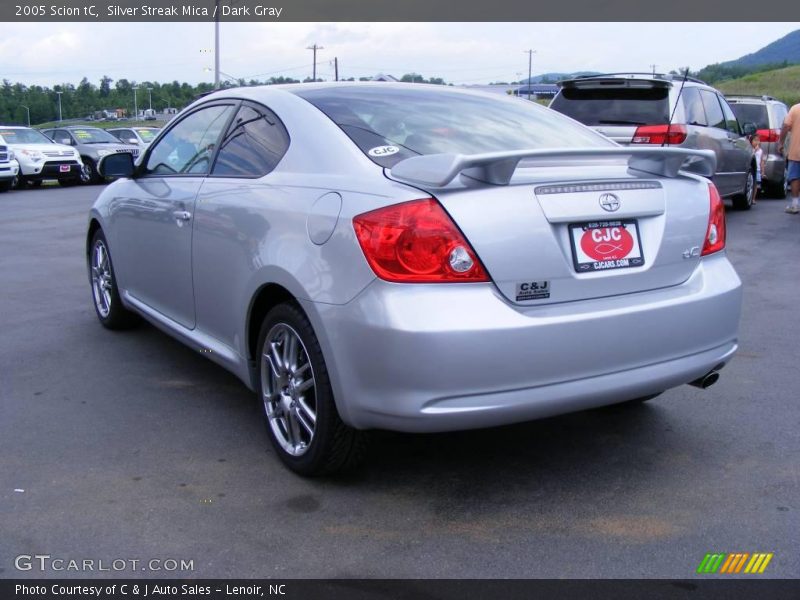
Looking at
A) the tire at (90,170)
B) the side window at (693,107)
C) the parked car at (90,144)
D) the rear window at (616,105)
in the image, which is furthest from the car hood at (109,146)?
the side window at (693,107)

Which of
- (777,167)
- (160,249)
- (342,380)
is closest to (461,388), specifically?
(342,380)

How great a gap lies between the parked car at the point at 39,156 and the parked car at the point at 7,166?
641mm

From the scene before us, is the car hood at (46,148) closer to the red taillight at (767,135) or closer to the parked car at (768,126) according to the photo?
the parked car at (768,126)

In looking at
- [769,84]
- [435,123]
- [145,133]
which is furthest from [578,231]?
[769,84]

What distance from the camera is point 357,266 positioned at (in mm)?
3076

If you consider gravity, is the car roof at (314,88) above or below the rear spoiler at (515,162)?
above

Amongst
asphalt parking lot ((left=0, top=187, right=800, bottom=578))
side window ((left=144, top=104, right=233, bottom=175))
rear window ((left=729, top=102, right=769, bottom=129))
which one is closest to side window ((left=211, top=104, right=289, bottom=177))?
side window ((left=144, top=104, right=233, bottom=175))

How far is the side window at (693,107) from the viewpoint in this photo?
34.1 ft

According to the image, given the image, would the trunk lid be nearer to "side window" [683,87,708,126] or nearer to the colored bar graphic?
the colored bar graphic

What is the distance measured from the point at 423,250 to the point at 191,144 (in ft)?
7.48

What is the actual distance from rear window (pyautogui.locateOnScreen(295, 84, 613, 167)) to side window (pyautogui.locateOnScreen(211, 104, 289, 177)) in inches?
8.3

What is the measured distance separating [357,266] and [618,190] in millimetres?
1061
